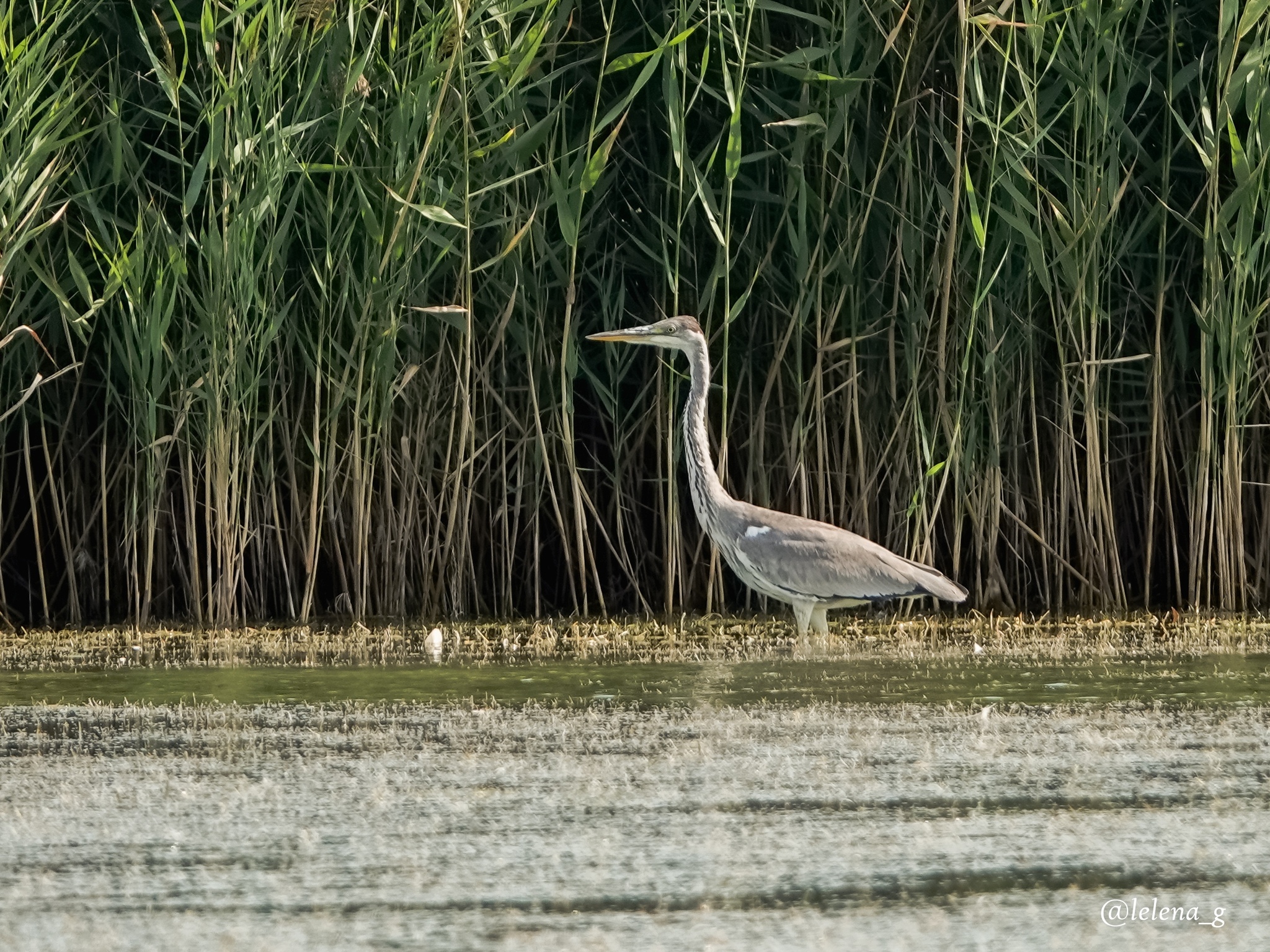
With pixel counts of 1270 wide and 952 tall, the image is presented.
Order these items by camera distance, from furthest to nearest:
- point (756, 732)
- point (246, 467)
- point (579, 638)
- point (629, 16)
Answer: point (629, 16), point (246, 467), point (579, 638), point (756, 732)

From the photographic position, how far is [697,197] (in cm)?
759

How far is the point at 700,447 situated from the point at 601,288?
1.00 meters

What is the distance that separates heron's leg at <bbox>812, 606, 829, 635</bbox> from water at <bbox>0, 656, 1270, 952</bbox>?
1190 mm

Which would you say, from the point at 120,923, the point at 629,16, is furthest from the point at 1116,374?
the point at 120,923

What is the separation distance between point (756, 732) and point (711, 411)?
3.47 metres

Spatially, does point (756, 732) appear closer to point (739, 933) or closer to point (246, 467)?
point (739, 933)

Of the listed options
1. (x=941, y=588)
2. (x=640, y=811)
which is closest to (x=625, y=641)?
(x=941, y=588)

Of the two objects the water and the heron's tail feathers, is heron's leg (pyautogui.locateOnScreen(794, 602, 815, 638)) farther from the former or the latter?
the water

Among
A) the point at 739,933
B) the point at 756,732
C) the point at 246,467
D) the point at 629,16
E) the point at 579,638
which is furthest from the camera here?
the point at 629,16

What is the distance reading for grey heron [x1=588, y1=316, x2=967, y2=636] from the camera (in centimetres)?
668

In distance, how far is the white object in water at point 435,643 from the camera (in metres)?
6.40

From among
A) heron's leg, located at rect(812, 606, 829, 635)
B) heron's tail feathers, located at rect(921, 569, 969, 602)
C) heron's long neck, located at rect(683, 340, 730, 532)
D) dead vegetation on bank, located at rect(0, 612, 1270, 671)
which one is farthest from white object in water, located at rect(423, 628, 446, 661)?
heron's tail feathers, located at rect(921, 569, 969, 602)

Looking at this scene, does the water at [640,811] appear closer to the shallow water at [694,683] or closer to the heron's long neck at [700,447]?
the shallow water at [694,683]

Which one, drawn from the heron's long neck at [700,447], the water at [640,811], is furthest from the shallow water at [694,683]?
the heron's long neck at [700,447]
